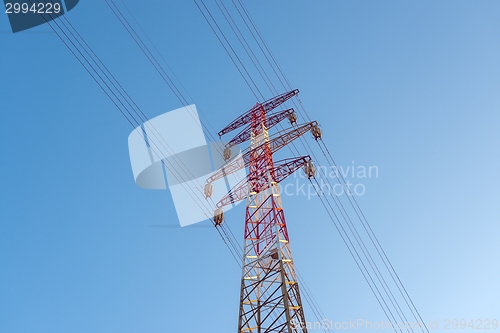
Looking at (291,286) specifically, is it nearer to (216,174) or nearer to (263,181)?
(263,181)

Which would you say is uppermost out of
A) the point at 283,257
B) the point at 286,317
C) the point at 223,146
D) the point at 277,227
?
the point at 223,146

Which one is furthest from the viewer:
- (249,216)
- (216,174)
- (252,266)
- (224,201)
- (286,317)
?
(216,174)

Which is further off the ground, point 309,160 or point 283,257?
point 309,160

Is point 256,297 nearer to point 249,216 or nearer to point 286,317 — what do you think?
point 286,317

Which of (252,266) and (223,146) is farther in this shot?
(223,146)

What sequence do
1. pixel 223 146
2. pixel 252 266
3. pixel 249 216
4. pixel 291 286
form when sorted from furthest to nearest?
1. pixel 223 146
2. pixel 249 216
3. pixel 252 266
4. pixel 291 286

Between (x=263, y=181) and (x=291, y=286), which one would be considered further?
(x=263, y=181)

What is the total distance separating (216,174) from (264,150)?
7.65 feet

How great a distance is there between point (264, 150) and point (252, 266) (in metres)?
4.99

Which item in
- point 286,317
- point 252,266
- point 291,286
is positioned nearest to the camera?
point 286,317

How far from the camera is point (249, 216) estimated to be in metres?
14.2

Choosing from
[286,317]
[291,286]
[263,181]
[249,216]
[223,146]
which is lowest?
[286,317]

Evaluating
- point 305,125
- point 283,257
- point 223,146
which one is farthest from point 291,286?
point 223,146

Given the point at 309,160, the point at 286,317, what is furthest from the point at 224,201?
the point at 286,317
